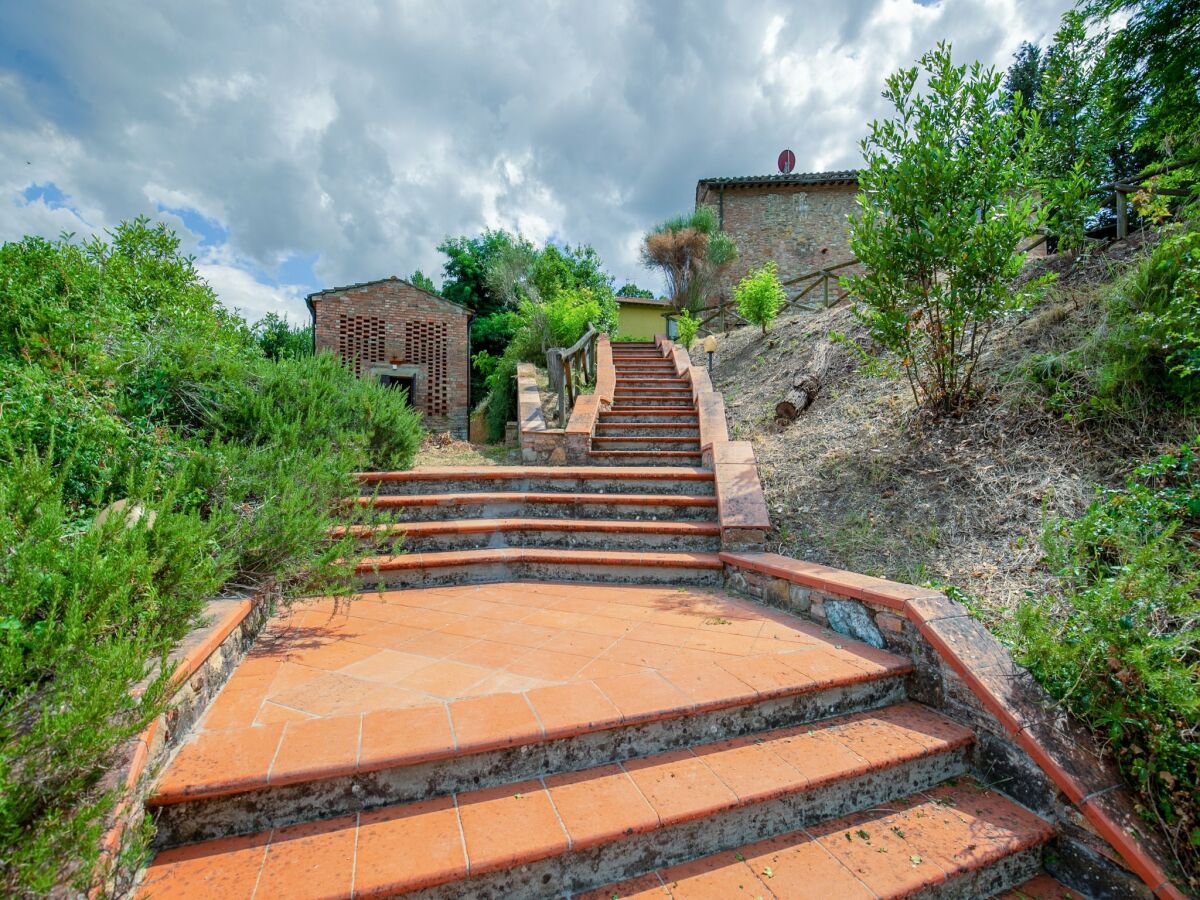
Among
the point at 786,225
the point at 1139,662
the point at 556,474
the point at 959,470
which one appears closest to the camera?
the point at 1139,662

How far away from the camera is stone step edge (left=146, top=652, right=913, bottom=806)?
1646 millimetres

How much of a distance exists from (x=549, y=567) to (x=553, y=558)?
0.08 meters

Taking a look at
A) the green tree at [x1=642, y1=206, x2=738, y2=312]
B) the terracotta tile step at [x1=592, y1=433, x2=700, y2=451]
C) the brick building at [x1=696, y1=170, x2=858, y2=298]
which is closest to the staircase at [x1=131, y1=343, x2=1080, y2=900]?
the terracotta tile step at [x1=592, y1=433, x2=700, y2=451]

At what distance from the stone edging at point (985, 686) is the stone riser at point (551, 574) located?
30.2 inches

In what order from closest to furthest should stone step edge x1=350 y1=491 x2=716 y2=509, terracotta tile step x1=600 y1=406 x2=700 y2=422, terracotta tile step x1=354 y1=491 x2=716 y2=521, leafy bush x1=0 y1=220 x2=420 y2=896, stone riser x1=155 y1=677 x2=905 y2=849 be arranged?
leafy bush x1=0 y1=220 x2=420 y2=896 → stone riser x1=155 y1=677 x2=905 y2=849 → stone step edge x1=350 y1=491 x2=716 y2=509 → terracotta tile step x1=354 y1=491 x2=716 y2=521 → terracotta tile step x1=600 y1=406 x2=700 y2=422

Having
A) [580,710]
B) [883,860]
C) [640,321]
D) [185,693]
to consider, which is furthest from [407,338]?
[883,860]

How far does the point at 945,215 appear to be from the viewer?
3.90m

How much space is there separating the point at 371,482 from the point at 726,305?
1194cm

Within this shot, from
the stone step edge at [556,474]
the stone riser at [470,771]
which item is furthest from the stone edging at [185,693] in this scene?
the stone step edge at [556,474]

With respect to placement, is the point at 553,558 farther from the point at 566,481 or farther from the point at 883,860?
the point at 883,860

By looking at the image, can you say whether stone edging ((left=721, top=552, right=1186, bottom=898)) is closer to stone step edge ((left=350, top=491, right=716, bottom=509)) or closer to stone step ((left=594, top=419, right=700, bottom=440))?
stone step edge ((left=350, top=491, right=716, bottom=509))

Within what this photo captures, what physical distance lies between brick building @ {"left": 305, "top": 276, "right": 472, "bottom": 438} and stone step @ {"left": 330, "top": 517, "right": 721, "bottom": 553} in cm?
1046

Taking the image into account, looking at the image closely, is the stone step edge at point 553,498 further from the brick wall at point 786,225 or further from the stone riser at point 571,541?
the brick wall at point 786,225

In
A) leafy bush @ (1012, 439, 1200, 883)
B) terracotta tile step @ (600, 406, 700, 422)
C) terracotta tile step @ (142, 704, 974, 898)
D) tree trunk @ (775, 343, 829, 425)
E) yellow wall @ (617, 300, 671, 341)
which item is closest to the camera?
terracotta tile step @ (142, 704, 974, 898)
